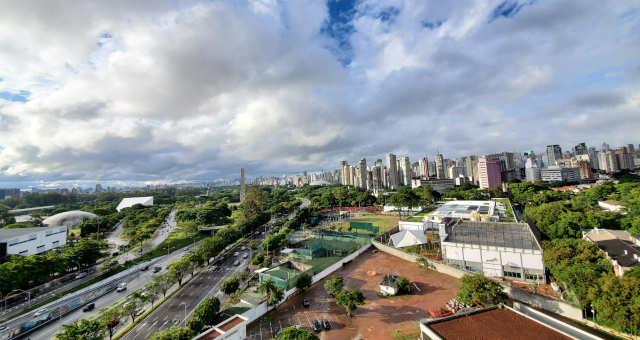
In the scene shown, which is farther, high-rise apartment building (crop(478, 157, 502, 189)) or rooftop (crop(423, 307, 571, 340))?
high-rise apartment building (crop(478, 157, 502, 189))

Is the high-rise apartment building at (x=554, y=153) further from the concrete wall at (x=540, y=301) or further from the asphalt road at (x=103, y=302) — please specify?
the asphalt road at (x=103, y=302)

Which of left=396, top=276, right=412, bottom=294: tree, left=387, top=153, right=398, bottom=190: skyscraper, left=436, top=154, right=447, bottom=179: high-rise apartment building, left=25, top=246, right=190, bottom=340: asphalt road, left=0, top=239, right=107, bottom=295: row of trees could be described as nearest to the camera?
left=25, top=246, right=190, bottom=340: asphalt road

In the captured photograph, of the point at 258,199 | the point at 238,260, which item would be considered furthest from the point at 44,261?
the point at 258,199

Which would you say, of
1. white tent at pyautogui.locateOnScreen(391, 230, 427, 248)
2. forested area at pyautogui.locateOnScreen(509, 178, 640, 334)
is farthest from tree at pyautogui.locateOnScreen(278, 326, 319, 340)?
white tent at pyautogui.locateOnScreen(391, 230, 427, 248)

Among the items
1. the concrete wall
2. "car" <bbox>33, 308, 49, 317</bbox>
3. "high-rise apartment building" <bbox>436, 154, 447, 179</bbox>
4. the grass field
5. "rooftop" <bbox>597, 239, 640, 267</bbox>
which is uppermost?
"high-rise apartment building" <bbox>436, 154, 447, 179</bbox>

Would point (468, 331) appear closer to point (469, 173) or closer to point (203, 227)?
point (203, 227)

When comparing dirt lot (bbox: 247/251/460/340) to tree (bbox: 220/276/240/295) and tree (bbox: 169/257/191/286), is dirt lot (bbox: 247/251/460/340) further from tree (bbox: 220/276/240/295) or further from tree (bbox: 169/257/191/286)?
tree (bbox: 169/257/191/286)

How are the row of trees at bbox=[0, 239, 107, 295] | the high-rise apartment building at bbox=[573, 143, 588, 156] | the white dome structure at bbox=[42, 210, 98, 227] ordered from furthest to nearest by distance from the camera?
the high-rise apartment building at bbox=[573, 143, 588, 156] < the white dome structure at bbox=[42, 210, 98, 227] < the row of trees at bbox=[0, 239, 107, 295]
